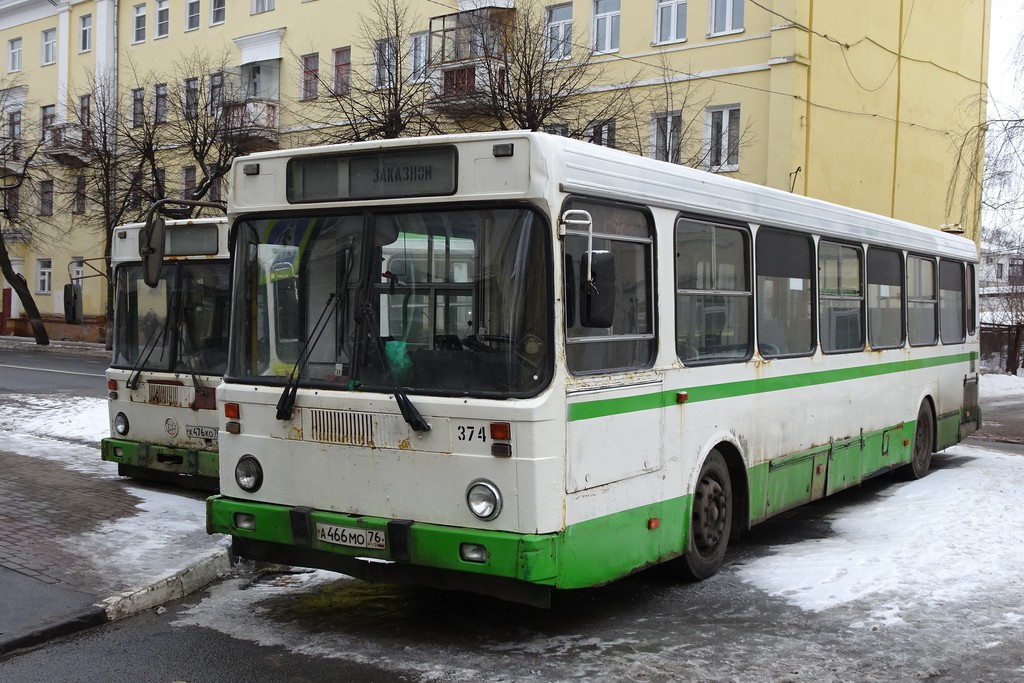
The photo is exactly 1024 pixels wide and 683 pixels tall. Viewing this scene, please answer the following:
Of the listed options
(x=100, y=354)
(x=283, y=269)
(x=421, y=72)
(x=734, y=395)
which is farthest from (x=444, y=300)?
(x=100, y=354)

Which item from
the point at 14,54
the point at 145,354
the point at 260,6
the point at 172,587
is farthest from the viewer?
the point at 14,54

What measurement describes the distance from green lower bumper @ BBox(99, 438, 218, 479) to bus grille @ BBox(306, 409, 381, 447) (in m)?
3.88

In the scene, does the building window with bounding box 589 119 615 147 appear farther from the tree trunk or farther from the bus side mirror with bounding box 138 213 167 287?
the tree trunk

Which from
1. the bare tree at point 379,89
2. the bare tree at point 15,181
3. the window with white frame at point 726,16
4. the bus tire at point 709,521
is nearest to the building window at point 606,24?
the window with white frame at point 726,16

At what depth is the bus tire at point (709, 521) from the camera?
24.2ft

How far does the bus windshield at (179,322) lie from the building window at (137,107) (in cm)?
3050

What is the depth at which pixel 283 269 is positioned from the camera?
21.7ft

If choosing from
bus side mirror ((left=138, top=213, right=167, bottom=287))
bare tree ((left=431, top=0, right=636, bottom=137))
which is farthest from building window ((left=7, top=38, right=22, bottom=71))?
bus side mirror ((left=138, top=213, right=167, bottom=287))

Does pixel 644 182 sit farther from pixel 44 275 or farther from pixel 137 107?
pixel 44 275

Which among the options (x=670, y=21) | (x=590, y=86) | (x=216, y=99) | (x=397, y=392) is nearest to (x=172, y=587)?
(x=397, y=392)

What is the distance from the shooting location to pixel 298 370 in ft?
21.2

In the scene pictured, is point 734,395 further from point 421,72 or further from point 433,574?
point 421,72

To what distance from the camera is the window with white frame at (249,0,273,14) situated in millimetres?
38812

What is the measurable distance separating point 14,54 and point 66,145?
625 inches
